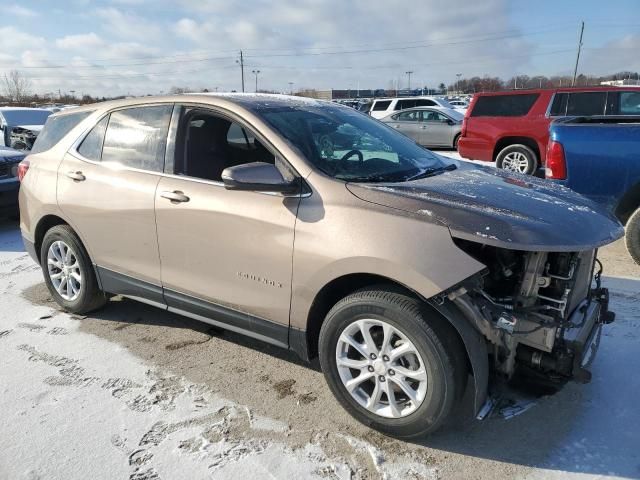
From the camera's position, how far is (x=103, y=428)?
9.22 ft

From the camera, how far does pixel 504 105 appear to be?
413 inches

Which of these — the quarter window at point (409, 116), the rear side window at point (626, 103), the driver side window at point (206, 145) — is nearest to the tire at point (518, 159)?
the rear side window at point (626, 103)

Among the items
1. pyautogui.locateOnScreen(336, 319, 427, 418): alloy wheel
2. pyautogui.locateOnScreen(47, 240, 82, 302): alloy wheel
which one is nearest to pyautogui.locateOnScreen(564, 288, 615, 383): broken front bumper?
pyautogui.locateOnScreen(336, 319, 427, 418): alloy wheel

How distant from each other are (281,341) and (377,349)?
66 cm

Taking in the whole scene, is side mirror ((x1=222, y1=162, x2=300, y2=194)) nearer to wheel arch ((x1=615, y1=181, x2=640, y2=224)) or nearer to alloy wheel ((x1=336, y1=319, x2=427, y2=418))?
alloy wheel ((x1=336, y1=319, x2=427, y2=418))

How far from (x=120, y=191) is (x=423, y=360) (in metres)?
2.40

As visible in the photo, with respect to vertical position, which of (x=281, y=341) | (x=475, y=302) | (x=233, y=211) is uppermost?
(x=233, y=211)

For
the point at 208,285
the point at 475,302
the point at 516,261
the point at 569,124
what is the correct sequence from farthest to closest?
the point at 569,124, the point at 208,285, the point at 516,261, the point at 475,302

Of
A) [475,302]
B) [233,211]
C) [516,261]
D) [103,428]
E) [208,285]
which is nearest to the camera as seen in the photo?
[475,302]

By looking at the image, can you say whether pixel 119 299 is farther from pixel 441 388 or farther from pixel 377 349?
pixel 441 388

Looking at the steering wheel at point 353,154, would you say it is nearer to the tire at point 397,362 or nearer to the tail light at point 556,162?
the tire at point 397,362

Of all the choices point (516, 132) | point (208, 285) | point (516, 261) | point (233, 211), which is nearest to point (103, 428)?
point (208, 285)

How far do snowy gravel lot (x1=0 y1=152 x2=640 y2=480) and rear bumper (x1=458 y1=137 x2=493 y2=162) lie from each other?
23.4 feet

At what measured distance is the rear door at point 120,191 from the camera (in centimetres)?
352
